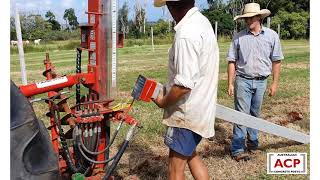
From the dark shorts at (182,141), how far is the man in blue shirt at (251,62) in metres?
1.96

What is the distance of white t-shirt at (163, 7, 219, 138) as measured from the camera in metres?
2.77

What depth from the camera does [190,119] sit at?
3.03m

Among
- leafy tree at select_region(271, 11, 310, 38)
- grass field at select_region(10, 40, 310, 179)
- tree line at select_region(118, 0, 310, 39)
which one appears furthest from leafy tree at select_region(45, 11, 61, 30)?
grass field at select_region(10, 40, 310, 179)

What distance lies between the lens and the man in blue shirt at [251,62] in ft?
16.2

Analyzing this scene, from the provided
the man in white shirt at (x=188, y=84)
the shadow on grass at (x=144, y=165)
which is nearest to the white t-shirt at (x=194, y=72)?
the man in white shirt at (x=188, y=84)

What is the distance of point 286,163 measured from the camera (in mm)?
4785

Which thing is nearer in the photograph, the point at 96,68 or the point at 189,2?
the point at 189,2

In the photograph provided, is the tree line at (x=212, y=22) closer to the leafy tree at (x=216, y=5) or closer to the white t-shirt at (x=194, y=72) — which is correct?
the leafy tree at (x=216, y=5)

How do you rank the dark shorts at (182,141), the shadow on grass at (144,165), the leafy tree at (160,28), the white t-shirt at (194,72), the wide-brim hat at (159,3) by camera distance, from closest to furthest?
the white t-shirt at (194,72) < the wide-brim hat at (159,3) < the dark shorts at (182,141) < the shadow on grass at (144,165) < the leafy tree at (160,28)

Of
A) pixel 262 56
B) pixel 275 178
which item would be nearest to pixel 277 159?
pixel 275 178

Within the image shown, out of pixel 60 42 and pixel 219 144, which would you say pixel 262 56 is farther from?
pixel 60 42

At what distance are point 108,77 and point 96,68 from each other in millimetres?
112
